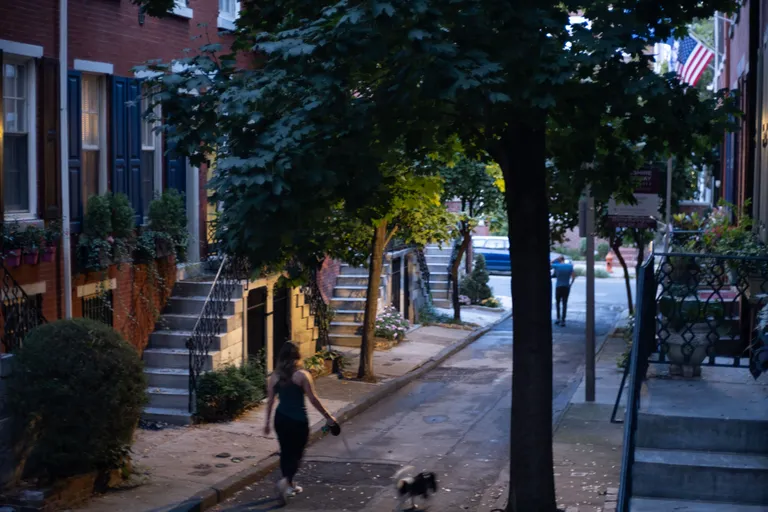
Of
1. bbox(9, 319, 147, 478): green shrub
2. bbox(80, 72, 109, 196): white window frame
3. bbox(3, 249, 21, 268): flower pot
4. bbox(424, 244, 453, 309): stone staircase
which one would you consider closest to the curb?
bbox(9, 319, 147, 478): green shrub

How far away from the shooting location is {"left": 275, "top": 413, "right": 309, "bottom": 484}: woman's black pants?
430 inches

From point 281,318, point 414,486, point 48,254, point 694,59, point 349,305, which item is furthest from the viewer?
point 349,305

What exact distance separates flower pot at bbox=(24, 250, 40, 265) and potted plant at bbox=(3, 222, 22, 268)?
0.15m

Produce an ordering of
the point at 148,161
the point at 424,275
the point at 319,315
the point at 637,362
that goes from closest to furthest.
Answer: the point at 637,362, the point at 148,161, the point at 319,315, the point at 424,275

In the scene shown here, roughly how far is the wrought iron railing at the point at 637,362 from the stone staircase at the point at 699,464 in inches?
7.8

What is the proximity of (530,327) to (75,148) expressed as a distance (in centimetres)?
752

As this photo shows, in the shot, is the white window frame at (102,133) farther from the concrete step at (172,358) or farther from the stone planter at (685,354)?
the stone planter at (685,354)

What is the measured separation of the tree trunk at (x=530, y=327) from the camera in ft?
31.2

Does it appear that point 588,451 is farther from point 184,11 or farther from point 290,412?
point 184,11

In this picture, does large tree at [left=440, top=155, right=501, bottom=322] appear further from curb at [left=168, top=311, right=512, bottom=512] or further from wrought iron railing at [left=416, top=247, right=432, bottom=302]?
curb at [left=168, top=311, right=512, bottom=512]

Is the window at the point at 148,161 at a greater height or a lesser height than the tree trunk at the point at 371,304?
greater

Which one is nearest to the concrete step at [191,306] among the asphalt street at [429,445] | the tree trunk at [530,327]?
the asphalt street at [429,445]

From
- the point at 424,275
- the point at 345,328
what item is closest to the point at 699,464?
the point at 345,328

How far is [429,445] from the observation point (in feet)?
48.3
